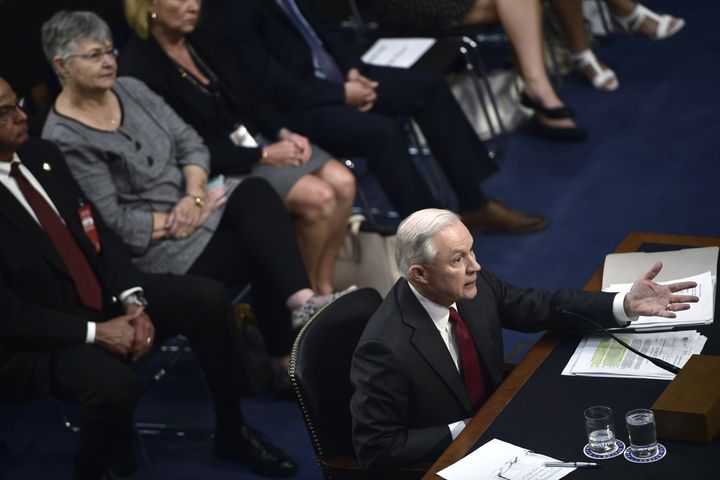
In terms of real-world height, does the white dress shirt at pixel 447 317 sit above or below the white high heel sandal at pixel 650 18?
above

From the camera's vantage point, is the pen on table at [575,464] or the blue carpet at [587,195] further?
the blue carpet at [587,195]

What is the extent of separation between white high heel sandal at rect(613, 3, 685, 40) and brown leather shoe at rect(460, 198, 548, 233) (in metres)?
1.95

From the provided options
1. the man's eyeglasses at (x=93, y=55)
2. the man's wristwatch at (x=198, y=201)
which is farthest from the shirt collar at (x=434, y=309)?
the man's eyeglasses at (x=93, y=55)

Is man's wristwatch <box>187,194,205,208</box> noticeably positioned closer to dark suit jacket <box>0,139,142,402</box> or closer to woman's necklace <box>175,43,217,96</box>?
dark suit jacket <box>0,139,142,402</box>

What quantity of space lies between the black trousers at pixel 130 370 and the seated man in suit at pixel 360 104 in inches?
48.3

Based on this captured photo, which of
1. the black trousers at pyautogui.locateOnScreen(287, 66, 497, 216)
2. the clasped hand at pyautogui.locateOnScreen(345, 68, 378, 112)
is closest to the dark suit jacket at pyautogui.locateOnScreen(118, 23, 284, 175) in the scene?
the black trousers at pyautogui.locateOnScreen(287, 66, 497, 216)

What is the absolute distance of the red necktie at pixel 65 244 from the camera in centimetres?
377

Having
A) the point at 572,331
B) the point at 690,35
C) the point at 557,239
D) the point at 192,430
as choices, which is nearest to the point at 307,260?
the point at 192,430

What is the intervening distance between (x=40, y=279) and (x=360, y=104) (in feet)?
6.17

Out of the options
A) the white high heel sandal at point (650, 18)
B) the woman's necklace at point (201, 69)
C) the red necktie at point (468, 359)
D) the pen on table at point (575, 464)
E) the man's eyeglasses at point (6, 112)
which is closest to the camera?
the pen on table at point (575, 464)

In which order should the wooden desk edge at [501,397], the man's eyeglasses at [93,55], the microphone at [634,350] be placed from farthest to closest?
the man's eyeglasses at [93,55] → the microphone at [634,350] → the wooden desk edge at [501,397]

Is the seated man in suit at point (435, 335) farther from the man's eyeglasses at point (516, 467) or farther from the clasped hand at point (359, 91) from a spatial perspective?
the clasped hand at point (359, 91)

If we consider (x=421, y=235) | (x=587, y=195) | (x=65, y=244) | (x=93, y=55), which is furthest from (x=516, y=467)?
(x=587, y=195)

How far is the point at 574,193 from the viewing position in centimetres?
543
